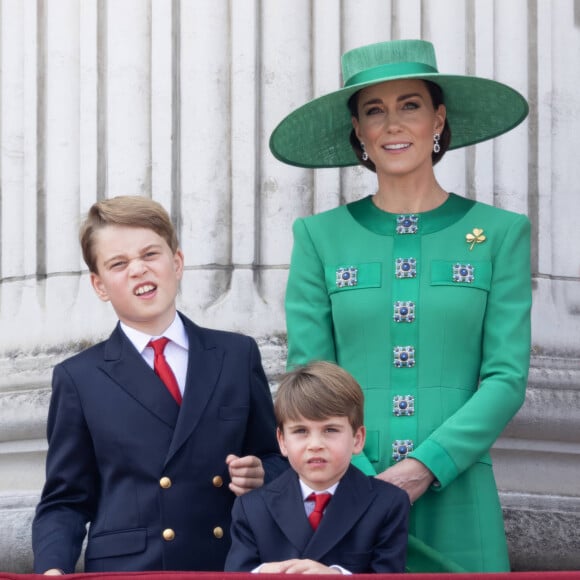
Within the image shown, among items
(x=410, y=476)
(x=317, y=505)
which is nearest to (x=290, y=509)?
(x=317, y=505)

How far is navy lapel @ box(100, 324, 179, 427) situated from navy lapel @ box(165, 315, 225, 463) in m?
0.04

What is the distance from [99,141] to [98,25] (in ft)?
1.30

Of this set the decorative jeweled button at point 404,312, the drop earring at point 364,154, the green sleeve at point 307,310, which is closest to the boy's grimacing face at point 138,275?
the green sleeve at point 307,310

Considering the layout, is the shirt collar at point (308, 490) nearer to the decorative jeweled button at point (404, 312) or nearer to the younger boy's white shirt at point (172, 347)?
the younger boy's white shirt at point (172, 347)

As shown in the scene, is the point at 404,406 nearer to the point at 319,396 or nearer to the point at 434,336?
the point at 434,336

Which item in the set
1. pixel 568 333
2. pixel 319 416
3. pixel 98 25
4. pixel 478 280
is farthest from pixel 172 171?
pixel 319 416

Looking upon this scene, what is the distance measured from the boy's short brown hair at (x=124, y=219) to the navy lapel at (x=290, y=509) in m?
0.64

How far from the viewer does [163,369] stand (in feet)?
12.2

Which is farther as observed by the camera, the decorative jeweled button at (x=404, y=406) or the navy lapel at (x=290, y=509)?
the decorative jeweled button at (x=404, y=406)

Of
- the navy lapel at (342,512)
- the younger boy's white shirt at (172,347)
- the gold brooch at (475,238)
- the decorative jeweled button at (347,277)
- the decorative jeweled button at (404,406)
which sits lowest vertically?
the navy lapel at (342,512)

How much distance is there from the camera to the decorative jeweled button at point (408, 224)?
4020 mm

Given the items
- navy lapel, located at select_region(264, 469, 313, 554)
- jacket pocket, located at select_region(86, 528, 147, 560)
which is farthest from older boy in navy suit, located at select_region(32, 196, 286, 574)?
navy lapel, located at select_region(264, 469, 313, 554)

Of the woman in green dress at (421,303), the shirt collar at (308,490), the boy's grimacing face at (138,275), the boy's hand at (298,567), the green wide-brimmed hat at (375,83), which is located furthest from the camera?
the green wide-brimmed hat at (375,83)

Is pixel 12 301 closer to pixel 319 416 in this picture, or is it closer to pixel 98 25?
pixel 98 25
